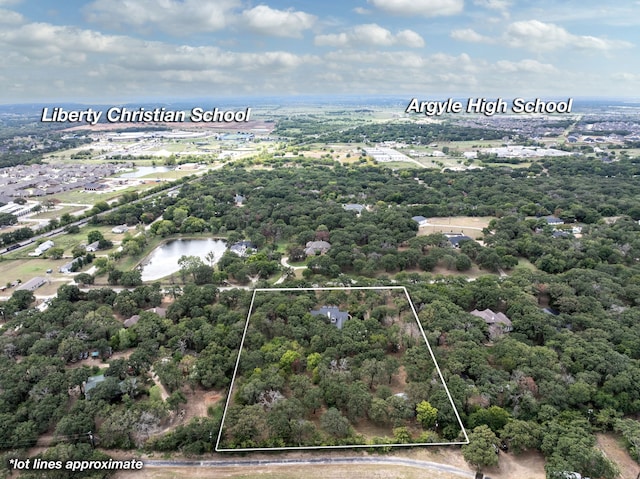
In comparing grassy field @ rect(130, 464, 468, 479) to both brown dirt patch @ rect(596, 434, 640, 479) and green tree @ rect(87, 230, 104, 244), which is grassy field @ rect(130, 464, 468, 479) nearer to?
brown dirt patch @ rect(596, 434, 640, 479)

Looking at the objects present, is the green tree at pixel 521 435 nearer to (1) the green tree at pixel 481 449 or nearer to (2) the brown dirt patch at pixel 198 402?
(1) the green tree at pixel 481 449

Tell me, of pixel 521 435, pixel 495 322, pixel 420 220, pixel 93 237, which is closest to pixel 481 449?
pixel 521 435

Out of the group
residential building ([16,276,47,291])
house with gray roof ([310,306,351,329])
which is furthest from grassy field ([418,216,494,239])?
residential building ([16,276,47,291])

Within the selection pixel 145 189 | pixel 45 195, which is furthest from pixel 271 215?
pixel 45 195

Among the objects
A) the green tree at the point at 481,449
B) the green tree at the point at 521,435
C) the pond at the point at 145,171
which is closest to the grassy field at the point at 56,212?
the pond at the point at 145,171

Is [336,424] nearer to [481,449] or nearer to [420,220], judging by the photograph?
[481,449]

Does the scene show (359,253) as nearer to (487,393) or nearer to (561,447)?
Result: (487,393)
